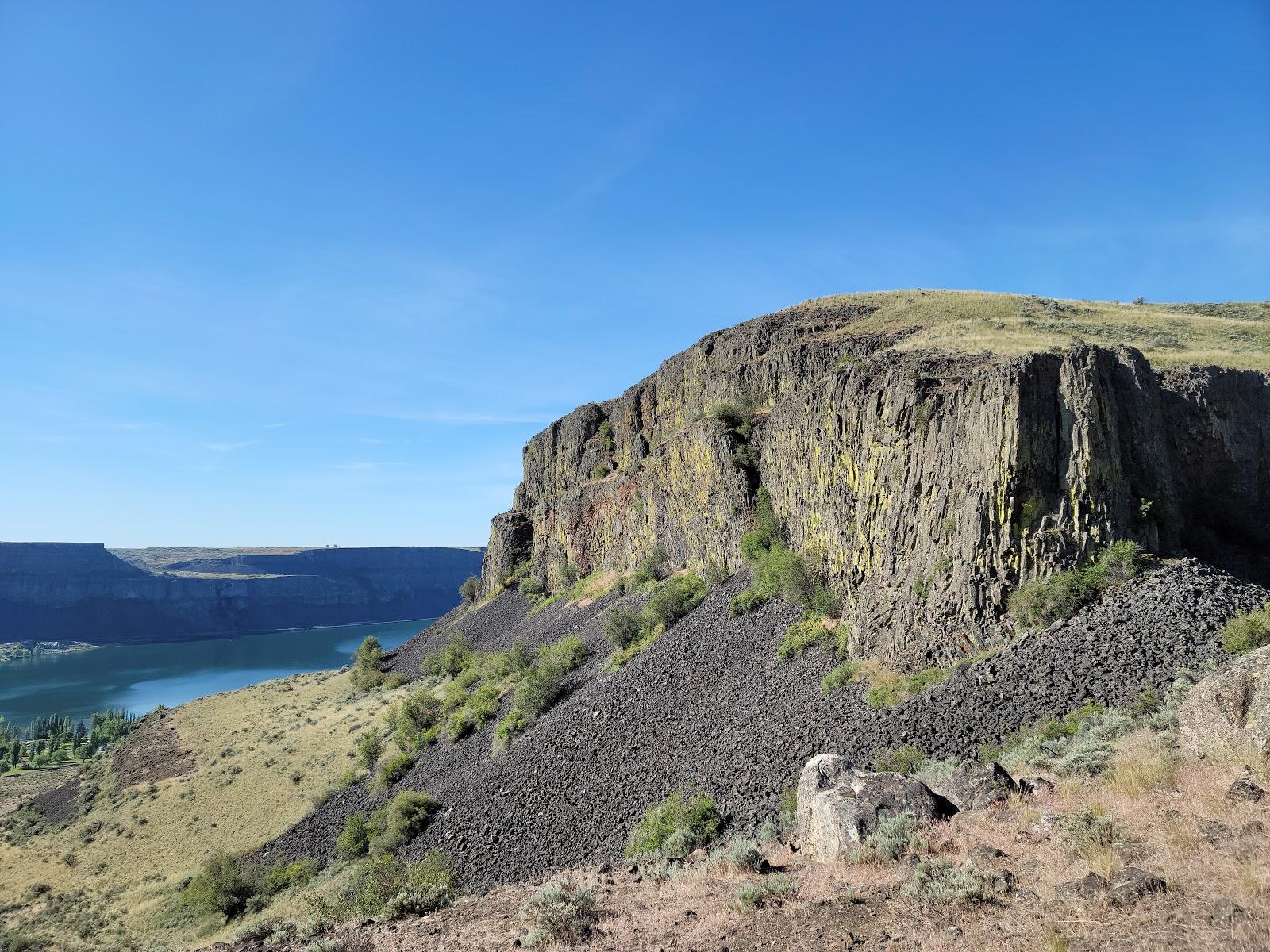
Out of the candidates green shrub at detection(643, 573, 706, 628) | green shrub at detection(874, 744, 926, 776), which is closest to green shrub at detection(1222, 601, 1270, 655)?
green shrub at detection(874, 744, 926, 776)

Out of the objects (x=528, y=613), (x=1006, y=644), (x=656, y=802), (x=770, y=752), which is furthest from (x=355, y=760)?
(x=1006, y=644)

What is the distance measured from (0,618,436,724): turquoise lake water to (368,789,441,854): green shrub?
265ft

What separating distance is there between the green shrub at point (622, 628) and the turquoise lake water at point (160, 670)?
8014cm

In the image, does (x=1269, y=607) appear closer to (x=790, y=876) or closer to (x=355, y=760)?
(x=790, y=876)

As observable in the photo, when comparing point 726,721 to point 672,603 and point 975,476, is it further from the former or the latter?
point 672,603

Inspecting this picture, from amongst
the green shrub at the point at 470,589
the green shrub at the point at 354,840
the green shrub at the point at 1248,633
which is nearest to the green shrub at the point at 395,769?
the green shrub at the point at 354,840

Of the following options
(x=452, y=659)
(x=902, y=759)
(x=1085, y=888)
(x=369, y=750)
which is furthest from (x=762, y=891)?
(x=452, y=659)

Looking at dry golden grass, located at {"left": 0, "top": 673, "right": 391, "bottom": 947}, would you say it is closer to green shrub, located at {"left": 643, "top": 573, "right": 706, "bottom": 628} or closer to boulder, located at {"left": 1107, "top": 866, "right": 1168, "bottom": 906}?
green shrub, located at {"left": 643, "top": 573, "right": 706, "bottom": 628}

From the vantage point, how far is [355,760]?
33.0 meters

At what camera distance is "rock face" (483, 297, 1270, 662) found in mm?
16812

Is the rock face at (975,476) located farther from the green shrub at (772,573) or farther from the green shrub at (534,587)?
the green shrub at (534,587)

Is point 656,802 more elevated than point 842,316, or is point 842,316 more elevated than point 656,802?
point 842,316

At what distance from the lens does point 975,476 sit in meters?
17.5

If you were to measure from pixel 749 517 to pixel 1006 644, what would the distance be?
52.7 ft
